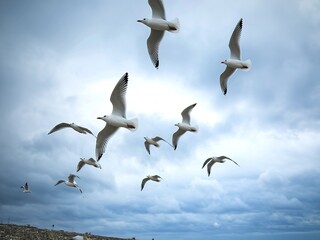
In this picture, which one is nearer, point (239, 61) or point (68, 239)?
point (68, 239)

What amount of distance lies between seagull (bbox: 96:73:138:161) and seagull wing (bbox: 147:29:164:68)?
344 centimetres

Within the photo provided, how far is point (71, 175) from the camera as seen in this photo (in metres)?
25.3

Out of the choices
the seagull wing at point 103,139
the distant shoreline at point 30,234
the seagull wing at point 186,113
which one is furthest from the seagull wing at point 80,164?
the seagull wing at point 103,139

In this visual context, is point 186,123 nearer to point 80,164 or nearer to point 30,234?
point 80,164

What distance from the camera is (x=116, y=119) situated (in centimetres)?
1548

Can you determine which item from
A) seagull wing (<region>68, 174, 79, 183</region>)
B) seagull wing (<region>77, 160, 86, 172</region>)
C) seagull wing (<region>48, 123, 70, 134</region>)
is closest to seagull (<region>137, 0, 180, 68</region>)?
seagull wing (<region>48, 123, 70, 134</region>)

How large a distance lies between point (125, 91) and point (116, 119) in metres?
1.27

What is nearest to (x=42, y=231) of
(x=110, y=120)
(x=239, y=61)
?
(x=110, y=120)

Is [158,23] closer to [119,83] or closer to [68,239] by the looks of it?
[119,83]

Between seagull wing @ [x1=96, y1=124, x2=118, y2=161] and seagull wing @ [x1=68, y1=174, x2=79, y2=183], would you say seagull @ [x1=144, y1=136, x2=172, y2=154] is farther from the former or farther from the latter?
seagull wing @ [x1=96, y1=124, x2=118, y2=161]

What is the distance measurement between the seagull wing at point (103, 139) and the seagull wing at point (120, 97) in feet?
3.86

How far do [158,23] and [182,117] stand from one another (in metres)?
6.67

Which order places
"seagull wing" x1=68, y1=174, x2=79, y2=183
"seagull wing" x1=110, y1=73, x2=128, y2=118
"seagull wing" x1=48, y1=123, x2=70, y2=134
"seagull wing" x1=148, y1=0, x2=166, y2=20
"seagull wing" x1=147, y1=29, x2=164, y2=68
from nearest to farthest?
1. "seagull wing" x1=110, y1=73, x2=128, y2=118
2. "seagull wing" x1=148, y1=0, x2=166, y2=20
3. "seagull wing" x1=147, y1=29, x2=164, y2=68
4. "seagull wing" x1=48, y1=123, x2=70, y2=134
5. "seagull wing" x1=68, y1=174, x2=79, y2=183

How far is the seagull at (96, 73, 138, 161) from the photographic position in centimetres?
1482
